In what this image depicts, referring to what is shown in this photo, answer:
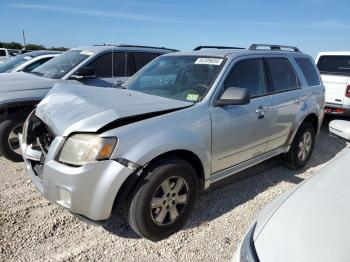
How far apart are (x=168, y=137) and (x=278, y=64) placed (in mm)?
2393

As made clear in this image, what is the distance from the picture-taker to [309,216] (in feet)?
6.17

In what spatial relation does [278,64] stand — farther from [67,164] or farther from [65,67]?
[65,67]

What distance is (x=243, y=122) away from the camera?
3.80 m

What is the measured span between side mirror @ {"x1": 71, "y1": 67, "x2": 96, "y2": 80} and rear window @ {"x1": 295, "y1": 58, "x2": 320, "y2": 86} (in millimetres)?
3274

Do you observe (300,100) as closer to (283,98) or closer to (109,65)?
(283,98)

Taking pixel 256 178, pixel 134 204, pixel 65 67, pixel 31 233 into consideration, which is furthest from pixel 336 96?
pixel 31 233

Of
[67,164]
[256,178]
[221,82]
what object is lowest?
[256,178]

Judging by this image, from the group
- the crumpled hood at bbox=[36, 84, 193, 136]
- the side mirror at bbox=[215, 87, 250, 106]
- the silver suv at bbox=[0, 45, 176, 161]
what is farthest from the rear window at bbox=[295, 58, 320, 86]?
the silver suv at bbox=[0, 45, 176, 161]

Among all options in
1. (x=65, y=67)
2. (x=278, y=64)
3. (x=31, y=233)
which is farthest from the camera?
(x=65, y=67)

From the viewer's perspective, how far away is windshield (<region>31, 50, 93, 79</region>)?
608 centimetres

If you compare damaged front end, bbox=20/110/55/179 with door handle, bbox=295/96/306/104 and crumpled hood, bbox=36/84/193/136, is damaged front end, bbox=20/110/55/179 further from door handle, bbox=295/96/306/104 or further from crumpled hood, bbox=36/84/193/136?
door handle, bbox=295/96/306/104

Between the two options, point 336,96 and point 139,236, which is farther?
point 336,96

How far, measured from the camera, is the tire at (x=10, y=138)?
15.8ft

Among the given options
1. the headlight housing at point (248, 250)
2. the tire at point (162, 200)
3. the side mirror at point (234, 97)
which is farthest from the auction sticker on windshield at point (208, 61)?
the headlight housing at point (248, 250)
